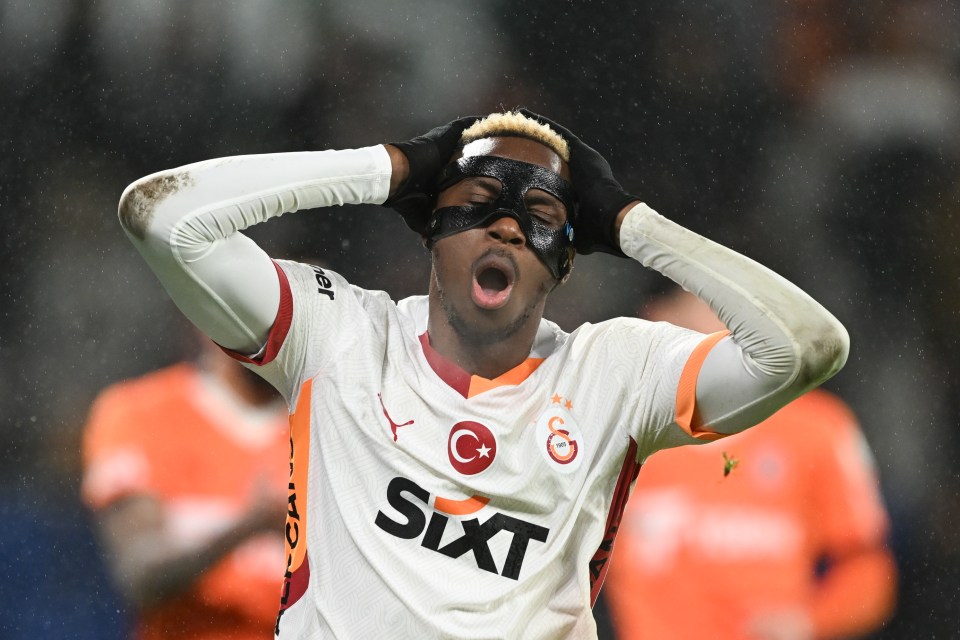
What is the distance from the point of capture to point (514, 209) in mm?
2152

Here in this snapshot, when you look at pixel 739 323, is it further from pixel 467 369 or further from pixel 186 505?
pixel 186 505

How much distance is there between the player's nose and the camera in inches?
83.6

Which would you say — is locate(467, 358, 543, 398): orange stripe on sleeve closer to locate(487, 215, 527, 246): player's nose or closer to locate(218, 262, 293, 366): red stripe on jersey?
locate(487, 215, 527, 246): player's nose

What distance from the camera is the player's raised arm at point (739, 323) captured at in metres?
1.85

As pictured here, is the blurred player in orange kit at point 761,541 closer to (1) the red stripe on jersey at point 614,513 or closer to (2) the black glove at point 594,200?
(1) the red stripe on jersey at point 614,513

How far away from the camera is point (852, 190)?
133 inches

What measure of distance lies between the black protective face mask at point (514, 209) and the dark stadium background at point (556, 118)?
3.55 ft

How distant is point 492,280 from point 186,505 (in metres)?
1.45

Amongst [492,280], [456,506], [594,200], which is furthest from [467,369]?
[594,200]

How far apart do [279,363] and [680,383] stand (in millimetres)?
764

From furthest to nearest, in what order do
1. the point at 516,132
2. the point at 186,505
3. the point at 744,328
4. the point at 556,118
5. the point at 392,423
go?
the point at 556,118
the point at 186,505
the point at 516,132
the point at 392,423
the point at 744,328

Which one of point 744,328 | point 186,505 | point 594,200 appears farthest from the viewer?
point 186,505

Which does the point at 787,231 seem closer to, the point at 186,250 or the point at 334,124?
the point at 334,124

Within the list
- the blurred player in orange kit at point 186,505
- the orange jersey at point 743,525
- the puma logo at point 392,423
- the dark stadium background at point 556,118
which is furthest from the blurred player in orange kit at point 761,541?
the puma logo at point 392,423
